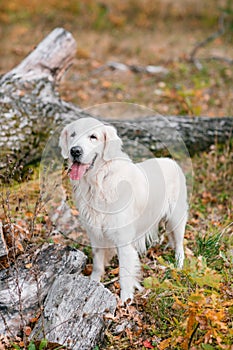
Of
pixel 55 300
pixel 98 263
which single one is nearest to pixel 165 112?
pixel 98 263

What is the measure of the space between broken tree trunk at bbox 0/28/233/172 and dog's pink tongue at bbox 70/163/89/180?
1.58 meters

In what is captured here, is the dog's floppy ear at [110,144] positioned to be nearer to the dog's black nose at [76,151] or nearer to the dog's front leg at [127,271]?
the dog's black nose at [76,151]

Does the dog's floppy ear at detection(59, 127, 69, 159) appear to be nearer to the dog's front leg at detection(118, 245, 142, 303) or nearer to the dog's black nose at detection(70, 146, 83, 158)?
the dog's black nose at detection(70, 146, 83, 158)

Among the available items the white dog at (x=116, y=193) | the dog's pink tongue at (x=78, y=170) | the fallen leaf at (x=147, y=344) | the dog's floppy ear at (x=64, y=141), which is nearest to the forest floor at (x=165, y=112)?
the fallen leaf at (x=147, y=344)

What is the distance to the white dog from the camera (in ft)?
12.5

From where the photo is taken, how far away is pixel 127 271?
4090mm

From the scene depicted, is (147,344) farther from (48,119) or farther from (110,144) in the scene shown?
(48,119)

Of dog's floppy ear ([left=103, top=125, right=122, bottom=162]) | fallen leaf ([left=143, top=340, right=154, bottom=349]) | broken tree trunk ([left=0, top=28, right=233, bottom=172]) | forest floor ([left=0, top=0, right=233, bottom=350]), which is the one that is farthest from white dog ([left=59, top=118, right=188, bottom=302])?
broken tree trunk ([left=0, top=28, right=233, bottom=172])

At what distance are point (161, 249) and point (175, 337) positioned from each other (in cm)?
148

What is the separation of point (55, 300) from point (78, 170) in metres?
0.96

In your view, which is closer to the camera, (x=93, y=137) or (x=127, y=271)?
(x=93, y=137)

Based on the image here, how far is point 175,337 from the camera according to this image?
11.1 ft

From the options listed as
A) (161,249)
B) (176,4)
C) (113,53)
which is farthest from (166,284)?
(176,4)

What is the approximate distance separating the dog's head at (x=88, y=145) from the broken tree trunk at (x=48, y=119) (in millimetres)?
1608
